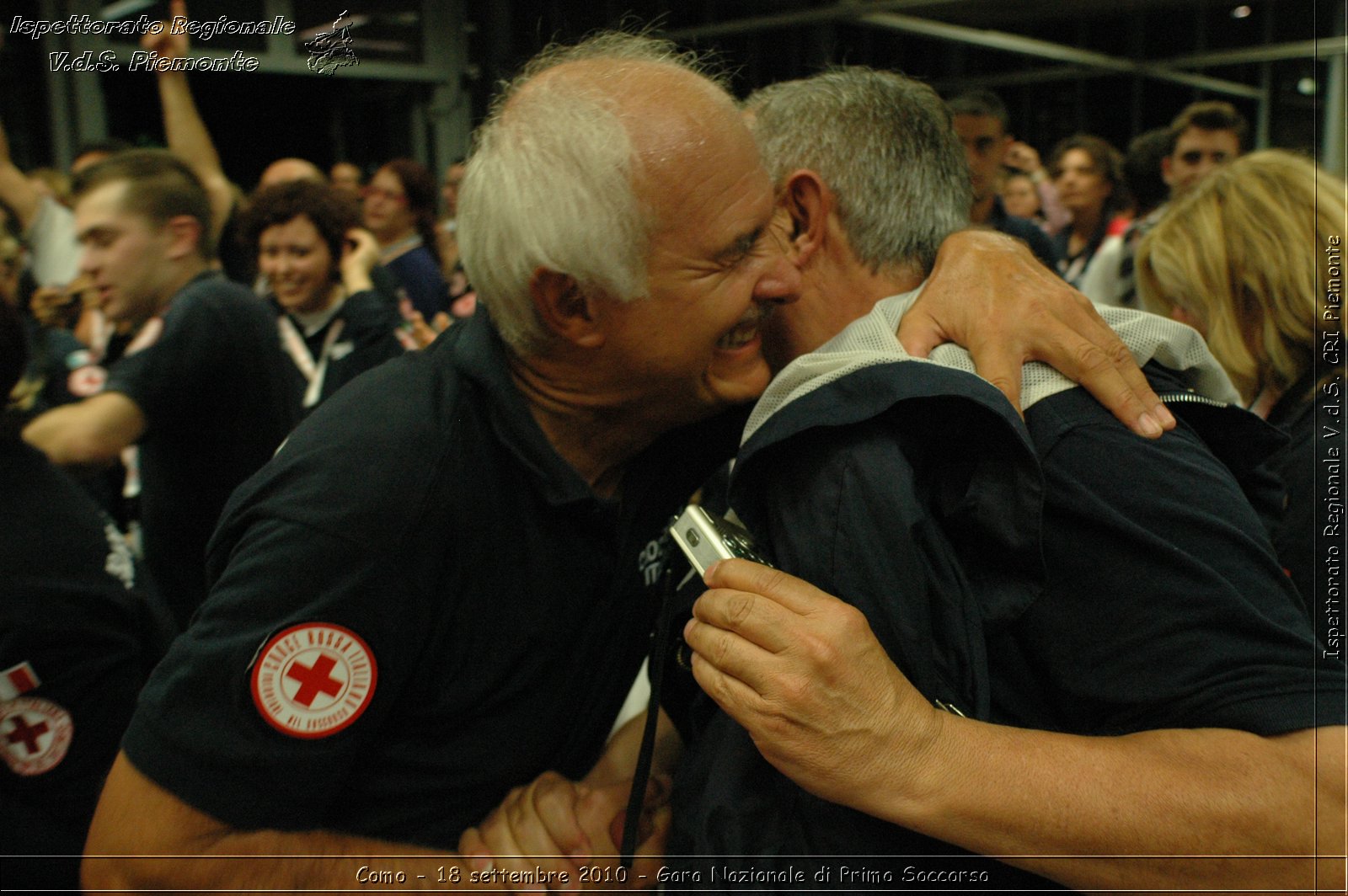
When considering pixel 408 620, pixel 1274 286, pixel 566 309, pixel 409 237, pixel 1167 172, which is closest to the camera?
pixel 408 620

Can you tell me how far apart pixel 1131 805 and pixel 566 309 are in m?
0.78

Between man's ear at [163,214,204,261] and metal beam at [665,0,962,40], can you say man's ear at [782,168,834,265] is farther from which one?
man's ear at [163,214,204,261]

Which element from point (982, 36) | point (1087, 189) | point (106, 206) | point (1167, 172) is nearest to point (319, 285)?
point (106, 206)

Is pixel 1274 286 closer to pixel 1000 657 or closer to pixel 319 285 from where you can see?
pixel 1000 657

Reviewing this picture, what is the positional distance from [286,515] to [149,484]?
1.04 metres

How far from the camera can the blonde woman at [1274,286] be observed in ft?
4.71

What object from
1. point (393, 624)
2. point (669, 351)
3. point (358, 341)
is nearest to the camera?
point (393, 624)

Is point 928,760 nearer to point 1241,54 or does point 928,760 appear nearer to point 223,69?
point 223,69

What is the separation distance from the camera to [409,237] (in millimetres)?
3332

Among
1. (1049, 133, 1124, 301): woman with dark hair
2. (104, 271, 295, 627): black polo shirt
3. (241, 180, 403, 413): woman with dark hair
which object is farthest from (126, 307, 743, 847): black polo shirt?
(1049, 133, 1124, 301): woman with dark hair

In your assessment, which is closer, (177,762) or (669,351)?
(177,762)

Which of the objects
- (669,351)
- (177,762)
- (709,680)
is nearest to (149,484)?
(177,762)

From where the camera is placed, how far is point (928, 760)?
34.5 inches

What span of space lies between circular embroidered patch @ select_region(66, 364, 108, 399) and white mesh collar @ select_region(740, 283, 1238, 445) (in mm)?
1890
